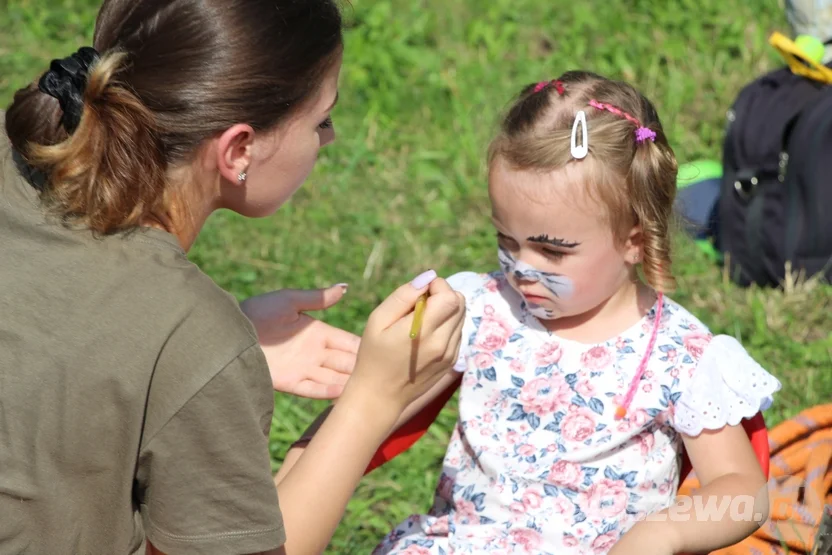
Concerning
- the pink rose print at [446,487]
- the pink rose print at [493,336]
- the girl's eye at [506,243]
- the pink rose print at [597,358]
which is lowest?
the pink rose print at [446,487]

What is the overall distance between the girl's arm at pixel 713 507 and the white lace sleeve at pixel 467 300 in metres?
0.50

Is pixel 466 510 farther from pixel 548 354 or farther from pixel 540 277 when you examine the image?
pixel 540 277

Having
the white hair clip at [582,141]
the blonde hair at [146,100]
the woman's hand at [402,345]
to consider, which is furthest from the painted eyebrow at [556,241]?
the blonde hair at [146,100]

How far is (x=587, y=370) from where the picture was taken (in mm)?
2227

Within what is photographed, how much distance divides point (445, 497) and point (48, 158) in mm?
1127

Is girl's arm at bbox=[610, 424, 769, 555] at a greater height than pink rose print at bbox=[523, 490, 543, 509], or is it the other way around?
girl's arm at bbox=[610, 424, 769, 555]

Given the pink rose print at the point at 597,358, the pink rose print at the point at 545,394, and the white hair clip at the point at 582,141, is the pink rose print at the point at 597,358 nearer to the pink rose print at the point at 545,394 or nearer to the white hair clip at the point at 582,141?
the pink rose print at the point at 545,394

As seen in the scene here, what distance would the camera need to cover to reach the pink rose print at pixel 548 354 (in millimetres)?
2264

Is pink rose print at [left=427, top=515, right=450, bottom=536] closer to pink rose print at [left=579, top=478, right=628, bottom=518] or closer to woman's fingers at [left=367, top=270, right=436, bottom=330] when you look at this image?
pink rose print at [left=579, top=478, right=628, bottom=518]

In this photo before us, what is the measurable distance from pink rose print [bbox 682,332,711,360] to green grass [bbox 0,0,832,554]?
3.35ft

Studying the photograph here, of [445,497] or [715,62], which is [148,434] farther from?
[715,62]

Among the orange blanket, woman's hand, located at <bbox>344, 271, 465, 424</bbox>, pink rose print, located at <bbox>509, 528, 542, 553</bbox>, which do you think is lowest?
the orange blanket

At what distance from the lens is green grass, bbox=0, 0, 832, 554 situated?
3.32 m

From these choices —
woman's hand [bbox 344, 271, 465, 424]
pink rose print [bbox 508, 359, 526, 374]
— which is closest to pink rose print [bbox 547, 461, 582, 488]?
pink rose print [bbox 508, 359, 526, 374]
